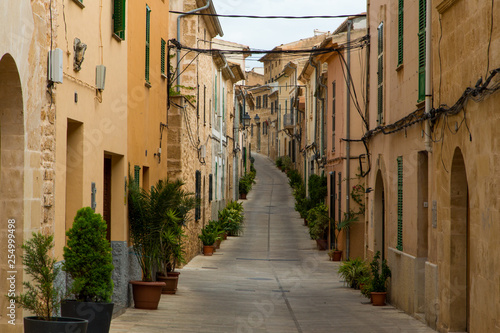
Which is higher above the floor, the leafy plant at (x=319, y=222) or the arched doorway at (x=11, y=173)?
the arched doorway at (x=11, y=173)

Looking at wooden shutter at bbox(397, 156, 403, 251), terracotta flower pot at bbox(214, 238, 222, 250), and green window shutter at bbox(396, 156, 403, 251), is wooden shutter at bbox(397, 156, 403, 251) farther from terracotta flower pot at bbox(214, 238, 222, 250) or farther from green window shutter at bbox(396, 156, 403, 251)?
terracotta flower pot at bbox(214, 238, 222, 250)

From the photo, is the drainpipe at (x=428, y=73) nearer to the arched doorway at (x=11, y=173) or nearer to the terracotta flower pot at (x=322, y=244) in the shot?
the arched doorway at (x=11, y=173)

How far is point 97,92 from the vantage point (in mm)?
10914

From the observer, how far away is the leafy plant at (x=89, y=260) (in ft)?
26.8

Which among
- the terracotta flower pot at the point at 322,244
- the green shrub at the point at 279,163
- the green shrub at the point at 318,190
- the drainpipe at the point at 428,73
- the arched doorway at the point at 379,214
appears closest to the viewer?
the drainpipe at the point at 428,73

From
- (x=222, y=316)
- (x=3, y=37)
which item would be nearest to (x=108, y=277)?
(x=3, y=37)

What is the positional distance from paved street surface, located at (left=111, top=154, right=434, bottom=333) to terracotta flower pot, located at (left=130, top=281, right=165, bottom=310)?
22 centimetres

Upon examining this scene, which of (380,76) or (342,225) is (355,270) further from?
(342,225)

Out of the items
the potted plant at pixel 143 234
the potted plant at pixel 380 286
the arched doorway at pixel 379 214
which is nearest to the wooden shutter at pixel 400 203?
the potted plant at pixel 380 286

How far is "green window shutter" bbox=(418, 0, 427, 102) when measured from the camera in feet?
38.8

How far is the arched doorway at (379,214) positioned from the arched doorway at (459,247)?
6148 millimetres

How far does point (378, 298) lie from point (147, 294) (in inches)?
186

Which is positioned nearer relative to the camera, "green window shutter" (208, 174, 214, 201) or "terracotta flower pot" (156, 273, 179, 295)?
"terracotta flower pot" (156, 273, 179, 295)

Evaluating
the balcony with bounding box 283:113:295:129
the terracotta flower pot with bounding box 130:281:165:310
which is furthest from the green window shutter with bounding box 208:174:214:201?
the balcony with bounding box 283:113:295:129
